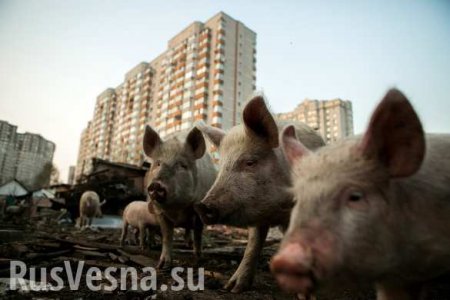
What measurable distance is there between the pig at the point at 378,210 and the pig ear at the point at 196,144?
3768mm

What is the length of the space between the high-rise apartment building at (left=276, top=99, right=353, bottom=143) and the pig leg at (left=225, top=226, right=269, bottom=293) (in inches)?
4034

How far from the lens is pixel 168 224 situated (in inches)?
225

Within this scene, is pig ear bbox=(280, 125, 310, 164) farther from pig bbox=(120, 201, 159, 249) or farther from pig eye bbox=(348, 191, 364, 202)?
pig bbox=(120, 201, 159, 249)

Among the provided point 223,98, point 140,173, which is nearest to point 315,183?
point 140,173

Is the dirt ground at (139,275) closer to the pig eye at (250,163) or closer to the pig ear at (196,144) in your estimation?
the pig eye at (250,163)

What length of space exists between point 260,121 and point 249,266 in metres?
1.88

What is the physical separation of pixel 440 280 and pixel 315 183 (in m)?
1.33

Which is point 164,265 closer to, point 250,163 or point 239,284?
point 239,284

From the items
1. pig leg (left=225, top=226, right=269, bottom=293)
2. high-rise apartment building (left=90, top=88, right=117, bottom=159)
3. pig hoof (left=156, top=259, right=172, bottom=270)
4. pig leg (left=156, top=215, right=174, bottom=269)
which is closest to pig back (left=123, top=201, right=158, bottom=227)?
pig leg (left=156, top=215, right=174, bottom=269)

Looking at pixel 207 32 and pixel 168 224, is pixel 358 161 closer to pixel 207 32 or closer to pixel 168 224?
pixel 168 224

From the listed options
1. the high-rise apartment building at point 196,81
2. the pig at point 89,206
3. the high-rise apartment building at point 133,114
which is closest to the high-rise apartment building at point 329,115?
the high-rise apartment building at point 196,81

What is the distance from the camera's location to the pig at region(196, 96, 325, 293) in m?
3.32

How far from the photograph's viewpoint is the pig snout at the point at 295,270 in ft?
4.89

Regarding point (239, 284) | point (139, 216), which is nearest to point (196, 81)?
point (139, 216)
